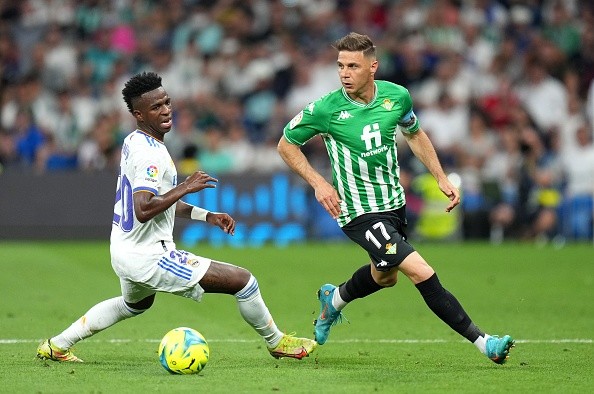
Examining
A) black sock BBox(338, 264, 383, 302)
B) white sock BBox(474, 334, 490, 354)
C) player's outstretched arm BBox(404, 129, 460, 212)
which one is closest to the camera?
white sock BBox(474, 334, 490, 354)

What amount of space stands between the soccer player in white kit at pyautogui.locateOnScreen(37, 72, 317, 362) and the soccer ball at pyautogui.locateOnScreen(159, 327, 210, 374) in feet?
1.19

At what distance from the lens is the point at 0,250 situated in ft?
61.4

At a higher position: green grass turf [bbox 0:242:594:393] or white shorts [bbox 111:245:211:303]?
white shorts [bbox 111:245:211:303]

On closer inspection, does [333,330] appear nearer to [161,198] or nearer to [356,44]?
[356,44]

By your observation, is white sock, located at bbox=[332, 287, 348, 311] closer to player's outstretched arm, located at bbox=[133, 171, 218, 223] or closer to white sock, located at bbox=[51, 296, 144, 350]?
white sock, located at bbox=[51, 296, 144, 350]

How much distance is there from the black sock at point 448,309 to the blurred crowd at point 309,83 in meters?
12.1

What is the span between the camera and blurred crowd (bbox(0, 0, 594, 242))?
20719mm

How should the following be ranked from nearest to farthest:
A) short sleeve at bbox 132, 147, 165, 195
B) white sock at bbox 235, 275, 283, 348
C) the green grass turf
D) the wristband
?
the green grass turf → short sleeve at bbox 132, 147, 165, 195 → white sock at bbox 235, 275, 283, 348 → the wristband

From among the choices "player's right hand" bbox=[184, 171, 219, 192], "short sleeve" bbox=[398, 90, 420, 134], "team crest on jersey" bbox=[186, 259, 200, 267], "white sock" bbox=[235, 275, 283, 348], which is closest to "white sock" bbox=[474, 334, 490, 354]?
"white sock" bbox=[235, 275, 283, 348]

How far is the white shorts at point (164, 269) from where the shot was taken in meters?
8.08

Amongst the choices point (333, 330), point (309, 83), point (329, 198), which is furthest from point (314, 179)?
point (309, 83)

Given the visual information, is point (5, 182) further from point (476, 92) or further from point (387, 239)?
point (387, 239)

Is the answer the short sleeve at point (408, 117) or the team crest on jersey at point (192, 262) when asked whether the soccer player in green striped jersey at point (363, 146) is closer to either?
the short sleeve at point (408, 117)

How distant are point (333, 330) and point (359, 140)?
260 centimetres
